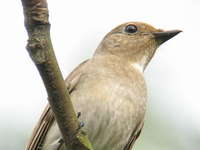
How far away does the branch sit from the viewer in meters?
2.83

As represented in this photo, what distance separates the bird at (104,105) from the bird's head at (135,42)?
19cm

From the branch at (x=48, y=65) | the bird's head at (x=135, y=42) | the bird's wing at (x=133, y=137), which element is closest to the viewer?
the branch at (x=48, y=65)

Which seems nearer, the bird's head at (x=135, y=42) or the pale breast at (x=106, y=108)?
the pale breast at (x=106, y=108)

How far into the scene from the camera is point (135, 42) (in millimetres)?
6410

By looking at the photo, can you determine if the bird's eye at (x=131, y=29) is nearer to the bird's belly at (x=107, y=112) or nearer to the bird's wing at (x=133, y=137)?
the bird's belly at (x=107, y=112)

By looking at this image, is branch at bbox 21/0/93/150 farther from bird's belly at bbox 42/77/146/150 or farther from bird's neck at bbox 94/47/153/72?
bird's neck at bbox 94/47/153/72

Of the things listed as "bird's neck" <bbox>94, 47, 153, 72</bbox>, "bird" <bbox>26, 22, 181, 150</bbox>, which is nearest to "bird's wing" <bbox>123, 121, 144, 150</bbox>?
"bird" <bbox>26, 22, 181, 150</bbox>

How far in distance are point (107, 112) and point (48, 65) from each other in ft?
6.54

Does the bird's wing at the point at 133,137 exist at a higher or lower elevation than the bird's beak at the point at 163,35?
lower

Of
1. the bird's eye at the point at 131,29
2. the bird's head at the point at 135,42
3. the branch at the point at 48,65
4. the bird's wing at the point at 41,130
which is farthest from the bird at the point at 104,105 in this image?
the branch at the point at 48,65

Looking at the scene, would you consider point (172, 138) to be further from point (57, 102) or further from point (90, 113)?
point (57, 102)

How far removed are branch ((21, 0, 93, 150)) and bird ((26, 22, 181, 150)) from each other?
1.36 metres

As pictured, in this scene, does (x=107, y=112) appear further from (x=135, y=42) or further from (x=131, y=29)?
(x=131, y=29)

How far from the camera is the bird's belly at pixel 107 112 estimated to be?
16.3ft
